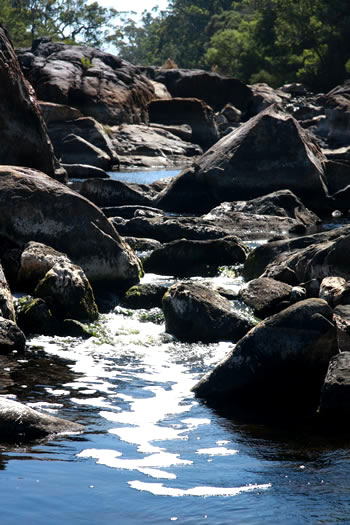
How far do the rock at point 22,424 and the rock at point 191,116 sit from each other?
3584cm

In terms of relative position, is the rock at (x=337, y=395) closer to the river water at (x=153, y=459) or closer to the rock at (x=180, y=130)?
A: the river water at (x=153, y=459)

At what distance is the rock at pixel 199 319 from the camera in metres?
10.3

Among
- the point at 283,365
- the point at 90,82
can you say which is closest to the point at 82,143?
the point at 90,82

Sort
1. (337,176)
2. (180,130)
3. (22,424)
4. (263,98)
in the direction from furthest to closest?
1. (263,98)
2. (180,130)
3. (337,176)
4. (22,424)

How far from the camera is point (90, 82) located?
136ft

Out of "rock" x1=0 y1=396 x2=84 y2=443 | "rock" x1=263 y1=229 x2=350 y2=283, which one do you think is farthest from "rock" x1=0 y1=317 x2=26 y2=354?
"rock" x1=263 y1=229 x2=350 y2=283

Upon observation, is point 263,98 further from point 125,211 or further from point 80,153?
point 125,211

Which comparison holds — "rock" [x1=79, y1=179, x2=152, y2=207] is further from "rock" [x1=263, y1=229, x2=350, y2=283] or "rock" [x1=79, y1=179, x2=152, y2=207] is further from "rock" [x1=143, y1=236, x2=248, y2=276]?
"rock" [x1=263, y1=229, x2=350, y2=283]

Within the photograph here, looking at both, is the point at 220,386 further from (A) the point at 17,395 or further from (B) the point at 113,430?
(A) the point at 17,395

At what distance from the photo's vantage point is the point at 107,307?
11.6 m

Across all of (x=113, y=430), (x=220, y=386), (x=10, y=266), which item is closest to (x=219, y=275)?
(x=10, y=266)

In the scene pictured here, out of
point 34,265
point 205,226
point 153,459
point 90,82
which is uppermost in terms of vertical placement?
point 90,82

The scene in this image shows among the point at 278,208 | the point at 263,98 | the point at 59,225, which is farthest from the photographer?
the point at 263,98

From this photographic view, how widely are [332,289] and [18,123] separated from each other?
8.36 metres
